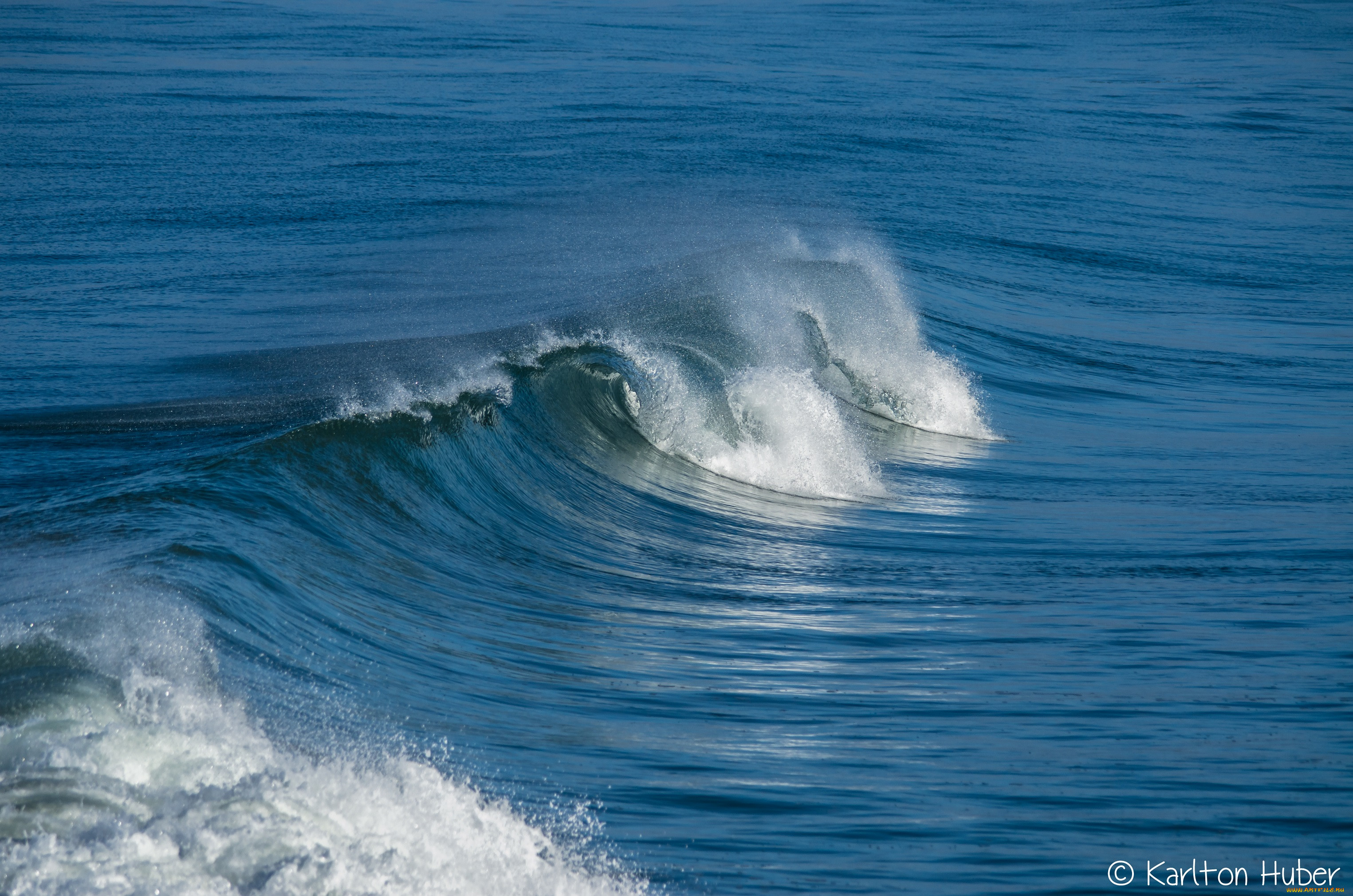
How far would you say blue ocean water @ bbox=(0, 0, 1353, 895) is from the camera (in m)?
4.04

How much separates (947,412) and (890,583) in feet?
15.1

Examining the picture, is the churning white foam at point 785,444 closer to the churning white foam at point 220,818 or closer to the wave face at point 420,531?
the wave face at point 420,531

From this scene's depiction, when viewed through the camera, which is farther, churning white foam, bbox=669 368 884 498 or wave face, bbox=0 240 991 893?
churning white foam, bbox=669 368 884 498

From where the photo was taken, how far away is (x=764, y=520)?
330 inches

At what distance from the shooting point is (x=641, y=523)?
26.7 feet

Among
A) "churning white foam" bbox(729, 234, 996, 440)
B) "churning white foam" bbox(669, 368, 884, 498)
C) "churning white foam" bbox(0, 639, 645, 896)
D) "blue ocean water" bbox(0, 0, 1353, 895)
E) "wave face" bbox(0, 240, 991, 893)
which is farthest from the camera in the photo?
"churning white foam" bbox(729, 234, 996, 440)

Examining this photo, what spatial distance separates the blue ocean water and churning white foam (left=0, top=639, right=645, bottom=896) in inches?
0.6

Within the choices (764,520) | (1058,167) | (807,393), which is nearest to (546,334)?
(807,393)

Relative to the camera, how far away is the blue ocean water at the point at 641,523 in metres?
4.04

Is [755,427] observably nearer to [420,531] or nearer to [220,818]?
[420,531]

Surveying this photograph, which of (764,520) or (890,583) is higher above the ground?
(764,520)

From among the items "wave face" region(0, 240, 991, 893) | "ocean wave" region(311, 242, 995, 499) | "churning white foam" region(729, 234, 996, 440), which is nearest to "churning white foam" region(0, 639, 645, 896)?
"wave face" region(0, 240, 991, 893)

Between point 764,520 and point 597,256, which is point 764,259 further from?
point 764,520

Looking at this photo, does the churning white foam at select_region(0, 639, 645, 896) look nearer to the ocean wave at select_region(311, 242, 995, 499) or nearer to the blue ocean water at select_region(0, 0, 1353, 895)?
the blue ocean water at select_region(0, 0, 1353, 895)
